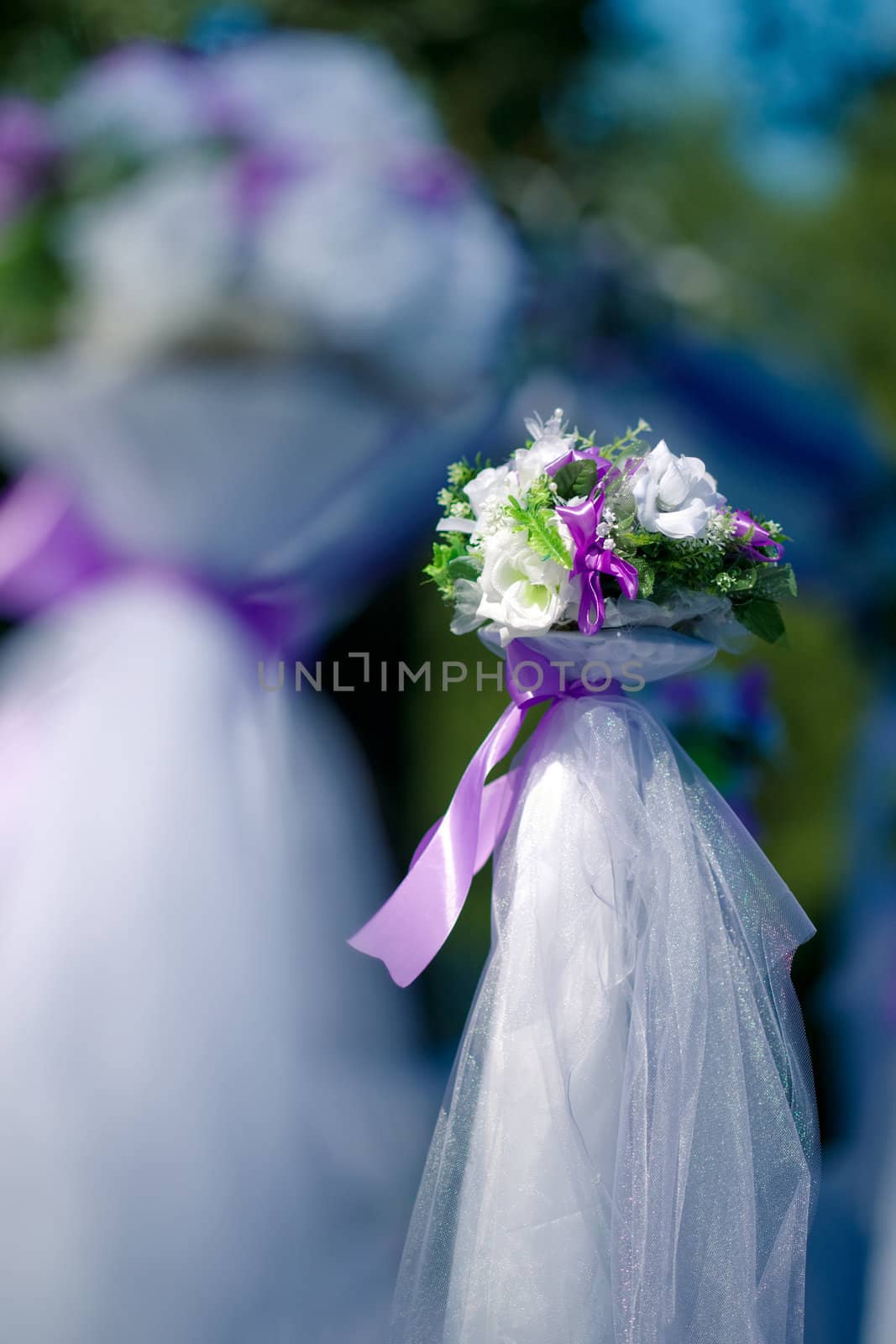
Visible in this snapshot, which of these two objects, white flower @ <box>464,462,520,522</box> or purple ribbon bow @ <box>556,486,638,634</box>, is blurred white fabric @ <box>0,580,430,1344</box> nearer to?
white flower @ <box>464,462,520,522</box>

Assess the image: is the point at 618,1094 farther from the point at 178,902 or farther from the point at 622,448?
the point at 622,448

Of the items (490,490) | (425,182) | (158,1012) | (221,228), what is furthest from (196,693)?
(425,182)

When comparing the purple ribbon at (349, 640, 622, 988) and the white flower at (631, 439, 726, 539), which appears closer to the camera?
the white flower at (631, 439, 726, 539)

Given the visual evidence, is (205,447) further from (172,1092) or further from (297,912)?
(172,1092)

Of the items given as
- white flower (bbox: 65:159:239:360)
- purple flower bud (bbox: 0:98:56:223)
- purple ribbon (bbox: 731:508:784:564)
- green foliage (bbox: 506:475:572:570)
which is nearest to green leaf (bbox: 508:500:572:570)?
green foliage (bbox: 506:475:572:570)

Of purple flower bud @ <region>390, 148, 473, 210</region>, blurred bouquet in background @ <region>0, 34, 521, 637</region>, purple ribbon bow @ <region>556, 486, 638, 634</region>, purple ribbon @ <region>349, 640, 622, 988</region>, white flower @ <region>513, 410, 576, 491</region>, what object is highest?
purple flower bud @ <region>390, 148, 473, 210</region>

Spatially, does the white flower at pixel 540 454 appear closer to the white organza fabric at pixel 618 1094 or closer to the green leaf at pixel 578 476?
the green leaf at pixel 578 476

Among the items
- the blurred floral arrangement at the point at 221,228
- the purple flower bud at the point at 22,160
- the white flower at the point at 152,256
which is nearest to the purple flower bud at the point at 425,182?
the blurred floral arrangement at the point at 221,228
